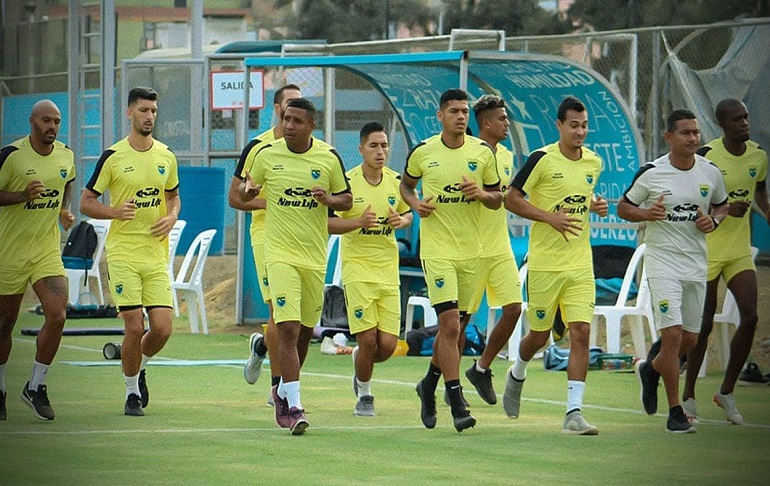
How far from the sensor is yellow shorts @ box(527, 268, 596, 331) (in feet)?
40.2

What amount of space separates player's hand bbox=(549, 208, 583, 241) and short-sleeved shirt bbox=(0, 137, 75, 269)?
3.73 metres

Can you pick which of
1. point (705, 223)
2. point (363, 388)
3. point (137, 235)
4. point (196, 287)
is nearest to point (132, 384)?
point (137, 235)

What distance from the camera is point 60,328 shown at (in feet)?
41.8

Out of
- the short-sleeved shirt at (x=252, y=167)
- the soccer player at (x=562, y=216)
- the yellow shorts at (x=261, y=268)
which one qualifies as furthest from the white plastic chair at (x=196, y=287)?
the soccer player at (x=562, y=216)

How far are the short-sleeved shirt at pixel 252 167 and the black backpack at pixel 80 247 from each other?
11373mm

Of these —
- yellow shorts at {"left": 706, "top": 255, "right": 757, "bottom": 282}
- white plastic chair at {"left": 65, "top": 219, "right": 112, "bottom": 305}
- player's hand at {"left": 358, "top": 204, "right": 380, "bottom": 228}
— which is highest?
player's hand at {"left": 358, "top": 204, "right": 380, "bottom": 228}

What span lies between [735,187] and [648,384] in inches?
67.2

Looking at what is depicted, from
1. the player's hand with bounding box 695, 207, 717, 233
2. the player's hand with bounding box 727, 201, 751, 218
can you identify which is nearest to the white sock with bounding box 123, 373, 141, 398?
the player's hand with bounding box 695, 207, 717, 233

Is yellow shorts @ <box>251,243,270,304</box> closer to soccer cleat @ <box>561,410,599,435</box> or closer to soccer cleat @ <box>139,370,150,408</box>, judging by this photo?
soccer cleat @ <box>139,370,150,408</box>

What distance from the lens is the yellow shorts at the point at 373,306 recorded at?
13734 mm

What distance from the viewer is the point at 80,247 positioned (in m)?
25.4

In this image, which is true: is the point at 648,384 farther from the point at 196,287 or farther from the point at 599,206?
the point at 196,287

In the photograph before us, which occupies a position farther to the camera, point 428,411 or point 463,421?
point 428,411

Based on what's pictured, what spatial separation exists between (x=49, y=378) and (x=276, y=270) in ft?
16.1
